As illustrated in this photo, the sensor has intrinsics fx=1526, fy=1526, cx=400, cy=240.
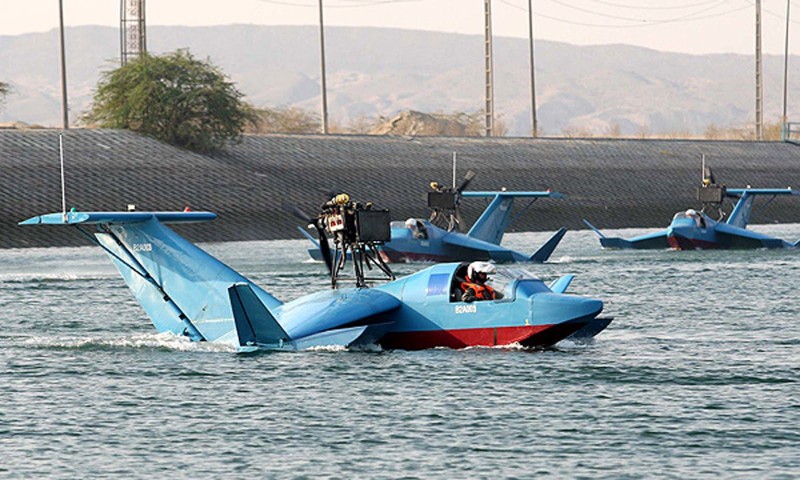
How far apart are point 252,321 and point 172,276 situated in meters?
2.94

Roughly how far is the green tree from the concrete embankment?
1.71m

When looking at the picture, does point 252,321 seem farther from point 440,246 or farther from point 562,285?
point 440,246

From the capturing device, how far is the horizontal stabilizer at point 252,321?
28781 millimetres

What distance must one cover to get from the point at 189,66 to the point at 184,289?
65.6 meters

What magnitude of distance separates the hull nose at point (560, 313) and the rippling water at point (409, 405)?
0.61 meters

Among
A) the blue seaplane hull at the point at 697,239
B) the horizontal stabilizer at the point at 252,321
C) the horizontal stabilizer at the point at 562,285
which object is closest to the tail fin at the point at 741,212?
the blue seaplane hull at the point at 697,239

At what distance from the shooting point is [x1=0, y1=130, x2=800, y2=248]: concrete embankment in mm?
82188

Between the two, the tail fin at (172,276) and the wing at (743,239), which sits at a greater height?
the tail fin at (172,276)

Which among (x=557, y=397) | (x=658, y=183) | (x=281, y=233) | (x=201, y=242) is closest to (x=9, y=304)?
(x=557, y=397)

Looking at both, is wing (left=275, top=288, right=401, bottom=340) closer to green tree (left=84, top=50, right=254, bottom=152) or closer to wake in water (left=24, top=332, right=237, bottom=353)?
wake in water (left=24, top=332, right=237, bottom=353)

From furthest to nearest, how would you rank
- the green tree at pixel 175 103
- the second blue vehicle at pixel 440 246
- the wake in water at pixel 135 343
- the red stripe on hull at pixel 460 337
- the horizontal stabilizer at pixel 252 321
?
the green tree at pixel 175 103, the second blue vehicle at pixel 440 246, the wake in water at pixel 135 343, the horizontal stabilizer at pixel 252 321, the red stripe on hull at pixel 460 337

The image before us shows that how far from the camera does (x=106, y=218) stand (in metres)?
30.7

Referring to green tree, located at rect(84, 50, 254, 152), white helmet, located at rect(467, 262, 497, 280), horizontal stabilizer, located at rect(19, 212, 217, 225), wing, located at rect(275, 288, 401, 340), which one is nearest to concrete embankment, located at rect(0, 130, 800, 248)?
green tree, located at rect(84, 50, 254, 152)

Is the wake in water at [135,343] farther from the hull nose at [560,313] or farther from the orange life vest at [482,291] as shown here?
the hull nose at [560,313]
